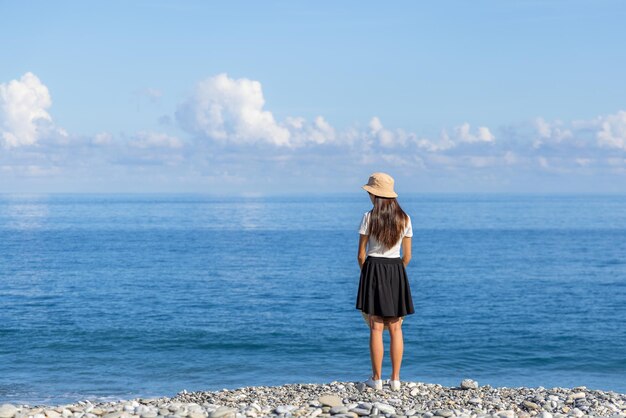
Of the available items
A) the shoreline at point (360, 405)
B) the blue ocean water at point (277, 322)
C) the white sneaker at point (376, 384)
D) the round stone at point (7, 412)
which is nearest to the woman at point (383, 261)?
the white sneaker at point (376, 384)

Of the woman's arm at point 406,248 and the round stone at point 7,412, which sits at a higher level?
the woman's arm at point 406,248

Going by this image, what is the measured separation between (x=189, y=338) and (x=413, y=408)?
2056cm

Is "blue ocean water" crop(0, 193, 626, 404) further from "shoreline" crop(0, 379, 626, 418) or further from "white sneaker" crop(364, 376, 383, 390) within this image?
"white sneaker" crop(364, 376, 383, 390)

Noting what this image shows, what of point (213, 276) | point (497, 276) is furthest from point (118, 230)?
point (497, 276)

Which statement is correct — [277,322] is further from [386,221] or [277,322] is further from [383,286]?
[386,221]

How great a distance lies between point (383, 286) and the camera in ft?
36.2

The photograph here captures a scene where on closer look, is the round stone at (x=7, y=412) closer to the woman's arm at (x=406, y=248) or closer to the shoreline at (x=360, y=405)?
the shoreline at (x=360, y=405)

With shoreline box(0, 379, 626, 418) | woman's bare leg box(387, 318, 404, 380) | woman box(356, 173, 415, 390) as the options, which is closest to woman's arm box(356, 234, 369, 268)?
woman box(356, 173, 415, 390)

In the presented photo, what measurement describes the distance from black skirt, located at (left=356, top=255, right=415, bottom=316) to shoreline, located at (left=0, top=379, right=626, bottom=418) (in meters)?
1.35

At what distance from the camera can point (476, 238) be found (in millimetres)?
93875

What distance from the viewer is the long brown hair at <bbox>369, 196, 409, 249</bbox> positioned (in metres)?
10.8

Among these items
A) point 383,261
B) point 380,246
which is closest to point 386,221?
point 380,246

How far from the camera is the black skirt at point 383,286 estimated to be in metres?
11.0

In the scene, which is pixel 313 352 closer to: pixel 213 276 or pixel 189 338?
pixel 189 338
